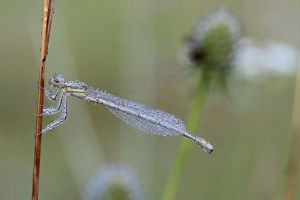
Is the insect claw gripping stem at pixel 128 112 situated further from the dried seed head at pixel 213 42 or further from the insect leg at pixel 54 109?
the dried seed head at pixel 213 42

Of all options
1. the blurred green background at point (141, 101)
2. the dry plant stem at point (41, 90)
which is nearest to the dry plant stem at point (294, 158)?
the blurred green background at point (141, 101)

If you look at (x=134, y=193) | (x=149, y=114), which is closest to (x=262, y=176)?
(x=134, y=193)

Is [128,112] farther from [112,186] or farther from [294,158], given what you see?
[112,186]

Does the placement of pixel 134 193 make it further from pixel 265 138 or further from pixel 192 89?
pixel 265 138

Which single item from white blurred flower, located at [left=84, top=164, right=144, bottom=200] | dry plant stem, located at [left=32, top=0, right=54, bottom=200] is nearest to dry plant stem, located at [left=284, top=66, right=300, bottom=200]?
white blurred flower, located at [left=84, top=164, right=144, bottom=200]

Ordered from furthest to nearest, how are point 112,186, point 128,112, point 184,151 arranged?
1. point 112,186
2. point 184,151
3. point 128,112

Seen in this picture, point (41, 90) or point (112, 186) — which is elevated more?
point (112, 186)

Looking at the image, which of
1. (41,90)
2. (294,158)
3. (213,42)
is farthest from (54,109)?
(213,42)
